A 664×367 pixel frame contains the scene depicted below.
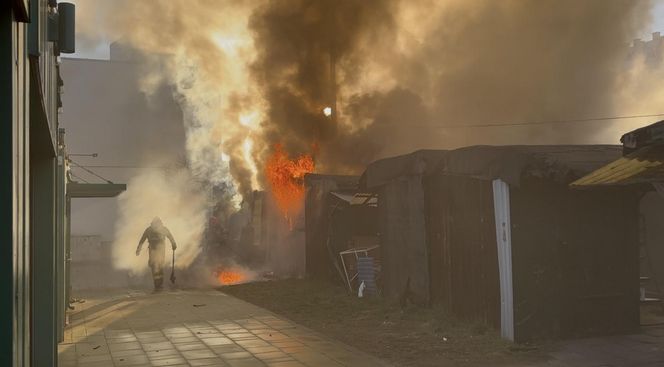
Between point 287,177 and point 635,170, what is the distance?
14.1 m

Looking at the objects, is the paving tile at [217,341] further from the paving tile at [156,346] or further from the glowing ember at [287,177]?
the glowing ember at [287,177]

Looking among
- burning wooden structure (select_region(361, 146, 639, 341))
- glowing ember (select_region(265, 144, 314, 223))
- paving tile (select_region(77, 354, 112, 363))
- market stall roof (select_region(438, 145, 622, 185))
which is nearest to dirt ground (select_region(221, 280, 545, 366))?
burning wooden structure (select_region(361, 146, 639, 341))

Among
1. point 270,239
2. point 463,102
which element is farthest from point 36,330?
point 463,102

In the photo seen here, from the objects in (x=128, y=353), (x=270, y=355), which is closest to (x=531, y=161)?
(x=270, y=355)

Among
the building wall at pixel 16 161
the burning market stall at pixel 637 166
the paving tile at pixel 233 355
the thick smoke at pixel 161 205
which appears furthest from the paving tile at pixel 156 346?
the thick smoke at pixel 161 205

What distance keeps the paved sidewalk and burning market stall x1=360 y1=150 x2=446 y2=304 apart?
238 centimetres

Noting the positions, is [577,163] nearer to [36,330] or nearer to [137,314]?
[36,330]

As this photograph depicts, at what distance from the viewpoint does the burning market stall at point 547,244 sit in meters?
8.54

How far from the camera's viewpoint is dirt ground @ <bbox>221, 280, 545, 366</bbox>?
7883 millimetres

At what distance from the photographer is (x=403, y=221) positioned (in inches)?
465

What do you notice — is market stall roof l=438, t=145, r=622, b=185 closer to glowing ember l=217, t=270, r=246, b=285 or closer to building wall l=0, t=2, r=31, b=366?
building wall l=0, t=2, r=31, b=366

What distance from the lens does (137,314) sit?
1151cm

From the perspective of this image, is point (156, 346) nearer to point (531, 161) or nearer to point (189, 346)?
point (189, 346)

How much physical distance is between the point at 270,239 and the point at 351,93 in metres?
6.23
